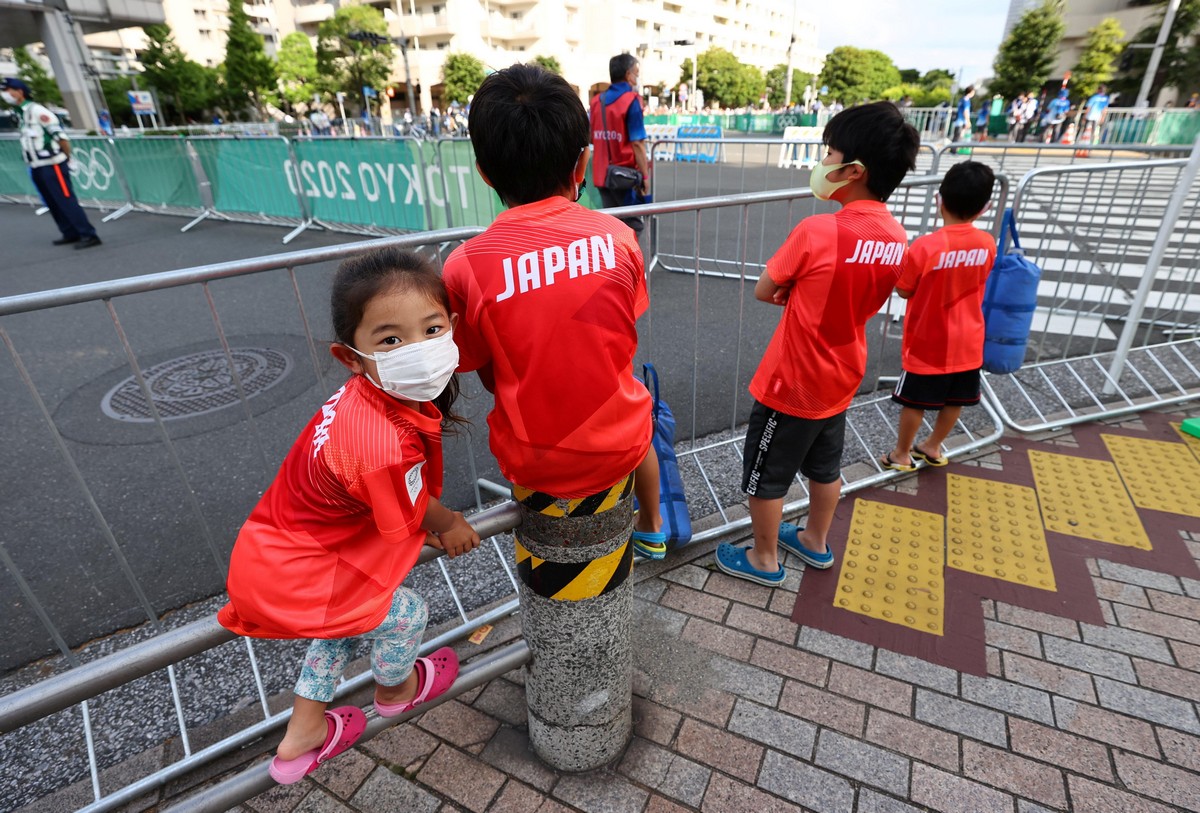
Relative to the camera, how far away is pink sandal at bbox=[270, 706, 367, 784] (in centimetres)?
175

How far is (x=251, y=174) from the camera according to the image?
1080 centimetres

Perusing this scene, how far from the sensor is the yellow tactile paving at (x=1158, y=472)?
3.41 m

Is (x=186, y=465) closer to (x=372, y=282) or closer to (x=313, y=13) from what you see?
(x=372, y=282)

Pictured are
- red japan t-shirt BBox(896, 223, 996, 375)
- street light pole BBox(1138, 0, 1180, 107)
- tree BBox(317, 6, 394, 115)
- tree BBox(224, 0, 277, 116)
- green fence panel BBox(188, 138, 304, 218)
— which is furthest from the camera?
tree BBox(317, 6, 394, 115)

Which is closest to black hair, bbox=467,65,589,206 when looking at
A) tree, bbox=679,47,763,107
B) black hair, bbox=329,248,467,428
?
black hair, bbox=329,248,467,428

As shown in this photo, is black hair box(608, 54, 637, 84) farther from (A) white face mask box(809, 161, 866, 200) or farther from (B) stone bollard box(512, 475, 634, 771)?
(B) stone bollard box(512, 475, 634, 771)

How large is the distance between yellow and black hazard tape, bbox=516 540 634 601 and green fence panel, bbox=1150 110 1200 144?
83.1ft

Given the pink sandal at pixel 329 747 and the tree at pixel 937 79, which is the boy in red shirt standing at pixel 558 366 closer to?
the pink sandal at pixel 329 747

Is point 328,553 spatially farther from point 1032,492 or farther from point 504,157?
point 1032,492

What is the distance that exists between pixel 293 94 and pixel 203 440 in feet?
233

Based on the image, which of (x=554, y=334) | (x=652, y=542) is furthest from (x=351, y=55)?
(x=554, y=334)

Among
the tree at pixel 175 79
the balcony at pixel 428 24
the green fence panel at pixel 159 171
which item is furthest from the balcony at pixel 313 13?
the green fence panel at pixel 159 171

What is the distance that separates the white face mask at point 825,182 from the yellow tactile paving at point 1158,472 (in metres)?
2.61

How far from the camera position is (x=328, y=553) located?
1.61m
